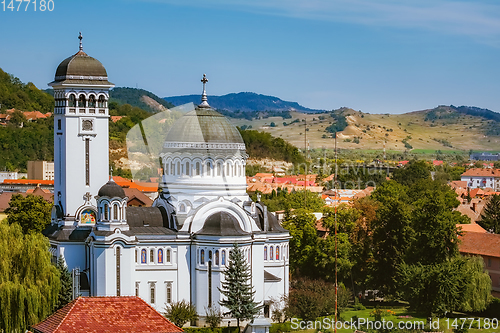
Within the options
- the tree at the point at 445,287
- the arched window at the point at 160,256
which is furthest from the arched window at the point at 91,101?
the tree at the point at 445,287

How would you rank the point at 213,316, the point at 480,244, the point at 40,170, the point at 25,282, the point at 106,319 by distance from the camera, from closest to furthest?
the point at 106,319, the point at 25,282, the point at 213,316, the point at 480,244, the point at 40,170

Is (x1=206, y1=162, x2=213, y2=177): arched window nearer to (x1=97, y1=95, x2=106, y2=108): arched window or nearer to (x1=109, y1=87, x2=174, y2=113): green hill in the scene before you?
(x1=97, y1=95, x2=106, y2=108): arched window

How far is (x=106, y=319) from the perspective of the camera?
39.4 meters

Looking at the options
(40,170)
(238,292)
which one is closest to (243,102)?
(238,292)

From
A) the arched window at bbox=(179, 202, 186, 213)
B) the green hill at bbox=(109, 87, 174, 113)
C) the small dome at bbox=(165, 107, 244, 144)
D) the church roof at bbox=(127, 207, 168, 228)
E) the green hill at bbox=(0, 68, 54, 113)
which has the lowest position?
the church roof at bbox=(127, 207, 168, 228)

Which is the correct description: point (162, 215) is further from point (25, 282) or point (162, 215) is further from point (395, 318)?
point (395, 318)

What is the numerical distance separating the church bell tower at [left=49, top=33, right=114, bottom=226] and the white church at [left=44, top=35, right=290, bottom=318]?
0.19 ft

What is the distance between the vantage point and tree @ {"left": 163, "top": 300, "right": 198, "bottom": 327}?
5225 centimetres

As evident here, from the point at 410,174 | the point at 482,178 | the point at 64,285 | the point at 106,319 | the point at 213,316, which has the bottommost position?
the point at 213,316

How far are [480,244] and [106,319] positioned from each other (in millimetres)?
33868

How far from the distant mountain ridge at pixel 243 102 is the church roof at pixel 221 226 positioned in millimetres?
8759

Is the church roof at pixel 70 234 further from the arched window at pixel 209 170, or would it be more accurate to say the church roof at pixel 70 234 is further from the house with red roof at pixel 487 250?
the house with red roof at pixel 487 250

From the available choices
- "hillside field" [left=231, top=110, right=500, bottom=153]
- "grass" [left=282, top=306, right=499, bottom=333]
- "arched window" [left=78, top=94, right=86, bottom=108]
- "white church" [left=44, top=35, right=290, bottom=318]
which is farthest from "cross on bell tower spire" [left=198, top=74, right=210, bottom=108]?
"hillside field" [left=231, top=110, right=500, bottom=153]

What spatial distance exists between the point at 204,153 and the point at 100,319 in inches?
772
